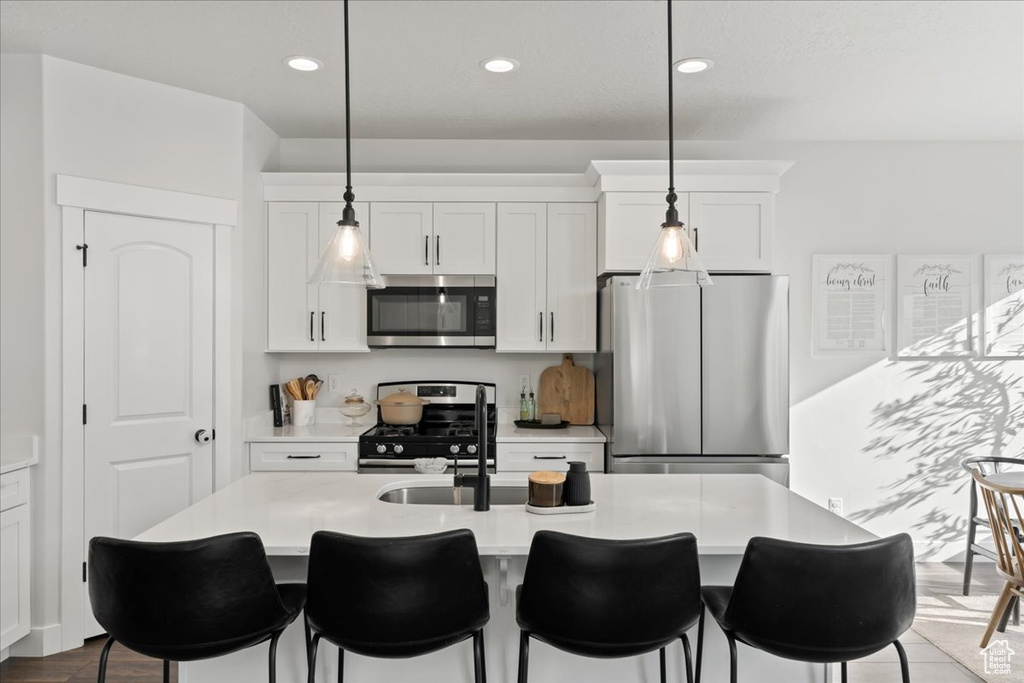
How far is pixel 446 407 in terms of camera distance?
4.25 metres

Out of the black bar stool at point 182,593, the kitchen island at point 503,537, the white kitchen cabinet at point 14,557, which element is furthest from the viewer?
the white kitchen cabinet at point 14,557

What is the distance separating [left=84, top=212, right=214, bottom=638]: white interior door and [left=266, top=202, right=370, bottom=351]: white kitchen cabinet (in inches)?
20.2

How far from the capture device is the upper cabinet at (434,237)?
3945mm

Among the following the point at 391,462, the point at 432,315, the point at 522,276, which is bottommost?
the point at 391,462

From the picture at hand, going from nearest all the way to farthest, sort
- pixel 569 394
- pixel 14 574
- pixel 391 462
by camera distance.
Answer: pixel 14 574, pixel 391 462, pixel 569 394

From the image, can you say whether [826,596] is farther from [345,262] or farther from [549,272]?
[549,272]

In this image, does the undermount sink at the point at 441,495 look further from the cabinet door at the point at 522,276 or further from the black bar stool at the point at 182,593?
the cabinet door at the point at 522,276

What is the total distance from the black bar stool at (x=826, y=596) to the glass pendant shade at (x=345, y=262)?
1.34m

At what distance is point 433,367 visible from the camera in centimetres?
431

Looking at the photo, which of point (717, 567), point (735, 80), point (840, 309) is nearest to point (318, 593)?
point (717, 567)

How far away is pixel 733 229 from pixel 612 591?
8.72ft

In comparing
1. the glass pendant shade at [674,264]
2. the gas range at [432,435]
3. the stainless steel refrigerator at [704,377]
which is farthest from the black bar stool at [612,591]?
the stainless steel refrigerator at [704,377]

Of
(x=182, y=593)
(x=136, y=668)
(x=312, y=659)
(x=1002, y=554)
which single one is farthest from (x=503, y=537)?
(x=1002, y=554)

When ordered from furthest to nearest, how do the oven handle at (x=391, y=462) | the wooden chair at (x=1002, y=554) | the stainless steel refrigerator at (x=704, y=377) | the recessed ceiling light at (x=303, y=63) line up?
the oven handle at (x=391, y=462)
the stainless steel refrigerator at (x=704, y=377)
the recessed ceiling light at (x=303, y=63)
the wooden chair at (x=1002, y=554)
